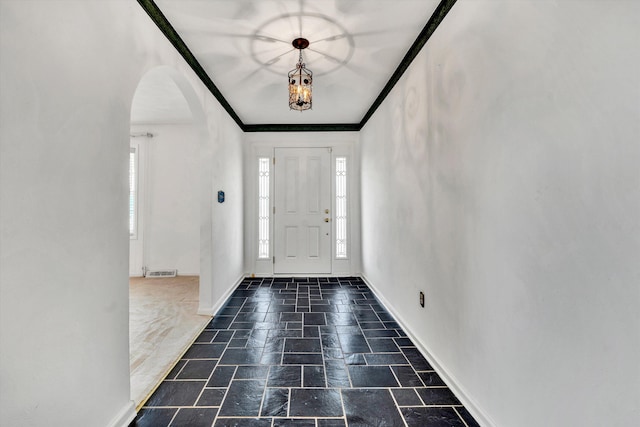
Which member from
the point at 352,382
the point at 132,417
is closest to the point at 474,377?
the point at 352,382

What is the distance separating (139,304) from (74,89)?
2.93 m

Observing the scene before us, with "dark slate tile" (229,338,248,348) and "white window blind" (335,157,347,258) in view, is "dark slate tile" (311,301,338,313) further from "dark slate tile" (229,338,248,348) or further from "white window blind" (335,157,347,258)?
"white window blind" (335,157,347,258)

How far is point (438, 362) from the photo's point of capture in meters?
2.01

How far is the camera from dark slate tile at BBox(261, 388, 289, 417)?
164 centimetres

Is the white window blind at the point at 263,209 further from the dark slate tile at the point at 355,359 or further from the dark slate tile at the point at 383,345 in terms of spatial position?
the dark slate tile at the point at 355,359

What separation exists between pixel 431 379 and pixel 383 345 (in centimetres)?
53

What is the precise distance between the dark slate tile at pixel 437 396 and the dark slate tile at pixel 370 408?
0.67 ft

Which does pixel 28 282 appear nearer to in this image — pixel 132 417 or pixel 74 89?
pixel 74 89

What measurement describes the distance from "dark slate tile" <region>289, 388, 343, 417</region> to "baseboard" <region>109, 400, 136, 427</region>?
0.87 meters

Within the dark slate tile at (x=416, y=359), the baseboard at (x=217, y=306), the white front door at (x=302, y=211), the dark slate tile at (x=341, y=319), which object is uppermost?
the white front door at (x=302, y=211)

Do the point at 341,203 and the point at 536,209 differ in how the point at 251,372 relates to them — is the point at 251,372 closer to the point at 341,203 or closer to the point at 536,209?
the point at 536,209

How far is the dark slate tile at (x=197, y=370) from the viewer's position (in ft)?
6.49

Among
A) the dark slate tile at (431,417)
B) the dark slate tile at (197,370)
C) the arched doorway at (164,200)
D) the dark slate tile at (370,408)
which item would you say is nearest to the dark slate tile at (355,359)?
the dark slate tile at (370,408)

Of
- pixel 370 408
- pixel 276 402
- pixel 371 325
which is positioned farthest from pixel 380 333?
pixel 276 402
